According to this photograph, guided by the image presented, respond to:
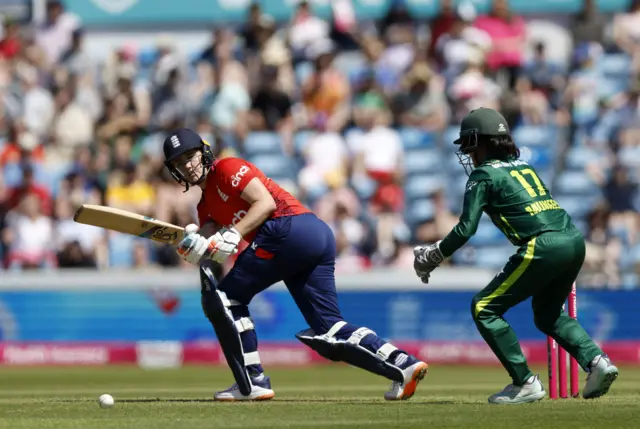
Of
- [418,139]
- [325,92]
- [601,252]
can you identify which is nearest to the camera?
[601,252]

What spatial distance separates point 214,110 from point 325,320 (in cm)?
1075

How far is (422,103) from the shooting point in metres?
18.9

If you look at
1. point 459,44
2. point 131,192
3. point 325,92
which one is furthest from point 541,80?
point 131,192

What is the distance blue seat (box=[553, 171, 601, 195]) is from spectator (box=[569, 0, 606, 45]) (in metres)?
2.59

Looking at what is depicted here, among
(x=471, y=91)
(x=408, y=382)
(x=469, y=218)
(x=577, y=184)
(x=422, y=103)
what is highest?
(x=471, y=91)

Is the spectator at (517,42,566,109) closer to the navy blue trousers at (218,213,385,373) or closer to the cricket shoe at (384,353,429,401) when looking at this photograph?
the navy blue trousers at (218,213,385,373)

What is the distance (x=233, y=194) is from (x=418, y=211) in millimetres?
8842

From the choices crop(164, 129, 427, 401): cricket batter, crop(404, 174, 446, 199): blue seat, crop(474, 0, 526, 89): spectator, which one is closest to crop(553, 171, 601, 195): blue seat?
crop(404, 174, 446, 199): blue seat

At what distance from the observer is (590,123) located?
1864 cm

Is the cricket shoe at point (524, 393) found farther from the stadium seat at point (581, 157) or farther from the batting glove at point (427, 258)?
the stadium seat at point (581, 157)

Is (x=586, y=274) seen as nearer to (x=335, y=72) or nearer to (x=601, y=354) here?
(x=335, y=72)

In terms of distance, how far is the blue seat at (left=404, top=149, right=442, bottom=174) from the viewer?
18297 mm

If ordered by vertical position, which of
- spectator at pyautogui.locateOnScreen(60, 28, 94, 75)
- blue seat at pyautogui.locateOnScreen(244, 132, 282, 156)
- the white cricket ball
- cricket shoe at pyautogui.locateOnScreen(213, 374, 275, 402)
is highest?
spectator at pyautogui.locateOnScreen(60, 28, 94, 75)

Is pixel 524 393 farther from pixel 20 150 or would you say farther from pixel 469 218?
pixel 20 150
